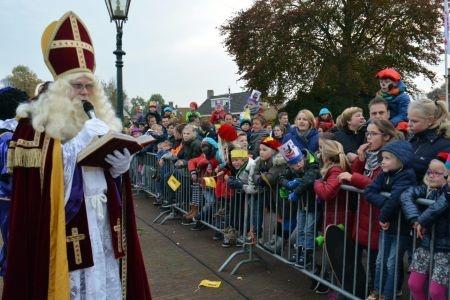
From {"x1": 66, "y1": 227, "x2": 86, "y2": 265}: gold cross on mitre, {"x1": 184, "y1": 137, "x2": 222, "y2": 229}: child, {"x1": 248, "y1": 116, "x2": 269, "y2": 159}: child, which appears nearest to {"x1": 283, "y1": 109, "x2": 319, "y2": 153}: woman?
{"x1": 184, "y1": 137, "x2": 222, "y2": 229}: child

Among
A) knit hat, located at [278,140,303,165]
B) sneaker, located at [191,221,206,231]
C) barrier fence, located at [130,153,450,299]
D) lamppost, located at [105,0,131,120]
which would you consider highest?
lamppost, located at [105,0,131,120]

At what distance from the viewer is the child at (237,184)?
594 cm

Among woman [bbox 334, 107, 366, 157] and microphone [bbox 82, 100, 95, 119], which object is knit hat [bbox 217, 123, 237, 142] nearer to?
woman [bbox 334, 107, 366, 157]

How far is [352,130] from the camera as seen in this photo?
573 cm

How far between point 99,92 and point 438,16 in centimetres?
2631

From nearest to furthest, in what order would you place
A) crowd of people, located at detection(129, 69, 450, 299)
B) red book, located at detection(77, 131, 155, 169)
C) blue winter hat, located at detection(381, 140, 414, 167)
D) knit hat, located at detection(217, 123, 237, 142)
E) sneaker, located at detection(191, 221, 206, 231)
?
1. red book, located at detection(77, 131, 155, 169)
2. crowd of people, located at detection(129, 69, 450, 299)
3. blue winter hat, located at detection(381, 140, 414, 167)
4. knit hat, located at detection(217, 123, 237, 142)
5. sneaker, located at detection(191, 221, 206, 231)

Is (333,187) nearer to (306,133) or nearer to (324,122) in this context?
(306,133)

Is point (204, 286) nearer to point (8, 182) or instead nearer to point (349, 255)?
point (349, 255)

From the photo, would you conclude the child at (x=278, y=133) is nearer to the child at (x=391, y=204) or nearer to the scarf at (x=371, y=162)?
the scarf at (x=371, y=162)

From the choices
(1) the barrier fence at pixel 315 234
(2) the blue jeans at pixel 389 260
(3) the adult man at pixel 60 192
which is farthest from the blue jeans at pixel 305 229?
(3) the adult man at pixel 60 192

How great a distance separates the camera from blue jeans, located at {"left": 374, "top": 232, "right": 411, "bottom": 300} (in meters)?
3.85

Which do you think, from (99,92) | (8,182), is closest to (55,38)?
(99,92)

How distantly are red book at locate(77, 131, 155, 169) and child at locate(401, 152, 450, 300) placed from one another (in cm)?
213

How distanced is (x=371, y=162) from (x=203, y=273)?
250cm
